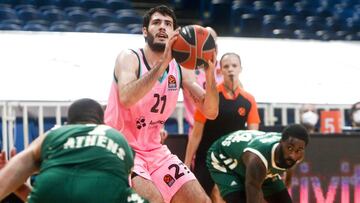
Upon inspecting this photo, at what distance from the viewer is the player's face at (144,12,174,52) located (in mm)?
6195

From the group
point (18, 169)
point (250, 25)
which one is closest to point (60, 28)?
point (250, 25)

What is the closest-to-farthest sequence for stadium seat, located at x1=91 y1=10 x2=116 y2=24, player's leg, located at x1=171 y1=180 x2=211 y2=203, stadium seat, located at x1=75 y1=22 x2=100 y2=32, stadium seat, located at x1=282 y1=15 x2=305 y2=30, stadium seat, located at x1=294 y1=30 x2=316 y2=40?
player's leg, located at x1=171 y1=180 x2=211 y2=203 → stadium seat, located at x1=75 y1=22 x2=100 y2=32 → stadium seat, located at x1=91 y1=10 x2=116 y2=24 → stadium seat, located at x1=294 y1=30 x2=316 y2=40 → stadium seat, located at x1=282 y1=15 x2=305 y2=30

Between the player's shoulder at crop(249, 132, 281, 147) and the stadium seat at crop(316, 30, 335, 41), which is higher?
the stadium seat at crop(316, 30, 335, 41)

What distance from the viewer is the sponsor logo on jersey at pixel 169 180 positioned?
19.7ft

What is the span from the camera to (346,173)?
844 cm

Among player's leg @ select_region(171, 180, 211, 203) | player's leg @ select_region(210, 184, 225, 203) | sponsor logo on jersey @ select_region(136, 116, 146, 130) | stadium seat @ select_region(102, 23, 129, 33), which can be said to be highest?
stadium seat @ select_region(102, 23, 129, 33)

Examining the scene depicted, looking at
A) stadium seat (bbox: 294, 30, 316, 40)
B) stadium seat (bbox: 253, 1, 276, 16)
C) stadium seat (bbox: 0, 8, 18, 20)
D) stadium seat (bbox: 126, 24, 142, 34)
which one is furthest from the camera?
stadium seat (bbox: 253, 1, 276, 16)

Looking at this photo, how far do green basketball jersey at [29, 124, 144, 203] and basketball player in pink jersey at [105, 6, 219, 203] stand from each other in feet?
4.95

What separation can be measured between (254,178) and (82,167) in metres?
2.61

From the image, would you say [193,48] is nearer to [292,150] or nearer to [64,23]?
[292,150]

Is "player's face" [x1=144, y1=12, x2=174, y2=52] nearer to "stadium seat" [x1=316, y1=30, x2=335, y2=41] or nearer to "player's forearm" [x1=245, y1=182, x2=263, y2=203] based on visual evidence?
"player's forearm" [x1=245, y1=182, x2=263, y2=203]

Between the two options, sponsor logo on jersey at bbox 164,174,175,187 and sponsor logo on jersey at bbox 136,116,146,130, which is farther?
sponsor logo on jersey at bbox 136,116,146,130

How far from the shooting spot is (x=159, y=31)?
6199mm

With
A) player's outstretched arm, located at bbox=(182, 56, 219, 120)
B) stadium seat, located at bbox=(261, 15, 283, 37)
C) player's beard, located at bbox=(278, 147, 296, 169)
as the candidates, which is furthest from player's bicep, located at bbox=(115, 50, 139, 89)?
stadium seat, located at bbox=(261, 15, 283, 37)
